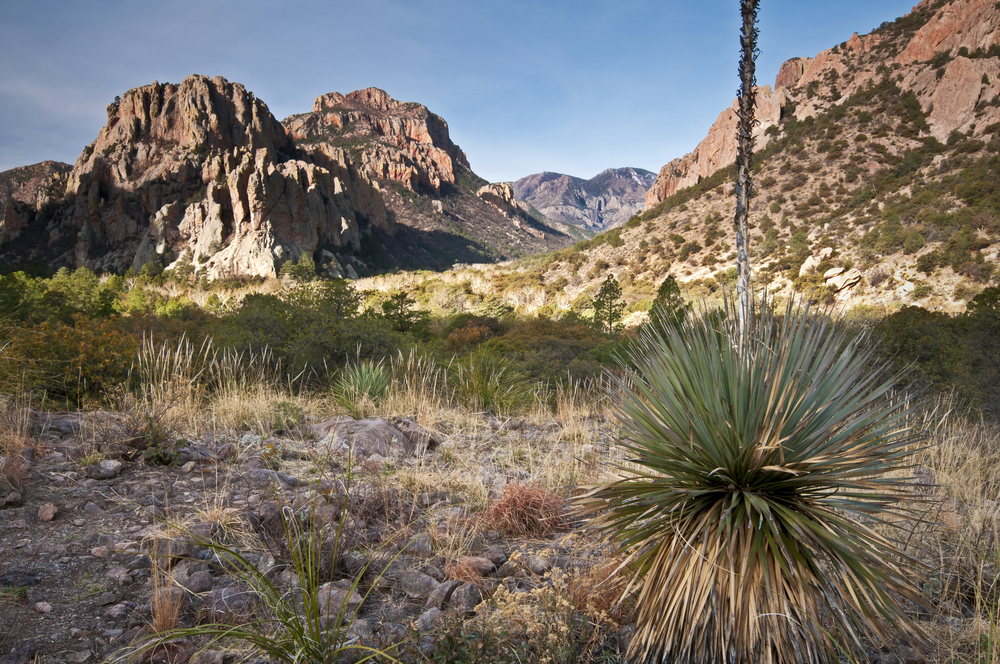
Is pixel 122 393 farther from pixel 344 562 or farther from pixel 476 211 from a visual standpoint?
pixel 476 211

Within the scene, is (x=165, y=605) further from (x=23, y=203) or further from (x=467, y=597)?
(x=23, y=203)

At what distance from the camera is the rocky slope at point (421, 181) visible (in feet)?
287

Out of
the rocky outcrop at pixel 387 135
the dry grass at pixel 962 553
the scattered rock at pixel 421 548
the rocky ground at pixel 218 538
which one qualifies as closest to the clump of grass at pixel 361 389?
the rocky ground at pixel 218 538

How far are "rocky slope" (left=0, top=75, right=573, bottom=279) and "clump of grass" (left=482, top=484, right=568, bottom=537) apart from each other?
40.8m

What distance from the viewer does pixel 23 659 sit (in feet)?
5.44

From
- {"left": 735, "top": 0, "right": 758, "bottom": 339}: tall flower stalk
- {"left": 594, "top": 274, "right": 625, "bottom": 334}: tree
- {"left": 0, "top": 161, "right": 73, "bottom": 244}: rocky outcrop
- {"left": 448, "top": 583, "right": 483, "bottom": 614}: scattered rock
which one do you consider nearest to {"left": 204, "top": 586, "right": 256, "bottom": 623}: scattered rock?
{"left": 448, "top": 583, "right": 483, "bottom": 614}: scattered rock

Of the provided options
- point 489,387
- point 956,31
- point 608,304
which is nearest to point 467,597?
point 489,387

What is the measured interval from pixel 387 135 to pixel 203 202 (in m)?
80.4

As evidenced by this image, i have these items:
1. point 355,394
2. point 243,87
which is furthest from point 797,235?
point 243,87

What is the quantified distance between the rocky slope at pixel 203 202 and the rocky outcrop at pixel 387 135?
25.1m

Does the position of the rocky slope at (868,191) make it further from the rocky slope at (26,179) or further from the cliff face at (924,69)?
the rocky slope at (26,179)

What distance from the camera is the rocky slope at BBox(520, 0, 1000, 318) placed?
74.2 ft

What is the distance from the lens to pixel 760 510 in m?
1.60

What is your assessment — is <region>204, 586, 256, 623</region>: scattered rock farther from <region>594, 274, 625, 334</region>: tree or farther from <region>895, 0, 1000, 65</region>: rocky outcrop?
<region>895, 0, 1000, 65</region>: rocky outcrop
